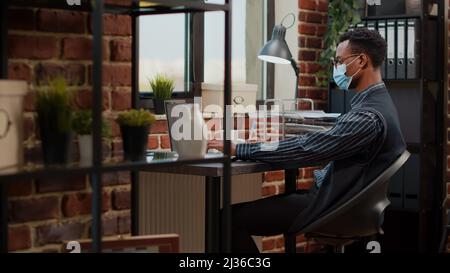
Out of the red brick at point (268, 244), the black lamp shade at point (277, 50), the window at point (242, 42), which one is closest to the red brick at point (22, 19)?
the black lamp shade at point (277, 50)

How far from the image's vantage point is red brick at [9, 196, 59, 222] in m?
2.33

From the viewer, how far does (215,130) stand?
390 cm

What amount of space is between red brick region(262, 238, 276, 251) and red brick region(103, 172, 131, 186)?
1.89 metres

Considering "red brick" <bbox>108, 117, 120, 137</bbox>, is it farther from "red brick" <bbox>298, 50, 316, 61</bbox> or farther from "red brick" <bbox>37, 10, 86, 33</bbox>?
"red brick" <bbox>298, 50, 316, 61</bbox>

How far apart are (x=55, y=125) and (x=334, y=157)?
1.35 meters

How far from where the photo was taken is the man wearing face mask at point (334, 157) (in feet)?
10.3

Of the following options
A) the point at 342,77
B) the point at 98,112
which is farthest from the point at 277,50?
the point at 98,112

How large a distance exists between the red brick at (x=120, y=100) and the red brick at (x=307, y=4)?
7.04 feet

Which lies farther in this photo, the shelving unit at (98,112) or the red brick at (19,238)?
the red brick at (19,238)

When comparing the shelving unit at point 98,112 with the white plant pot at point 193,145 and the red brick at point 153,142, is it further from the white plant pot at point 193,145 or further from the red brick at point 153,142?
the red brick at point 153,142

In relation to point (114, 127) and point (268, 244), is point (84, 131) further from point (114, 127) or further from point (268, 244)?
point (268, 244)
